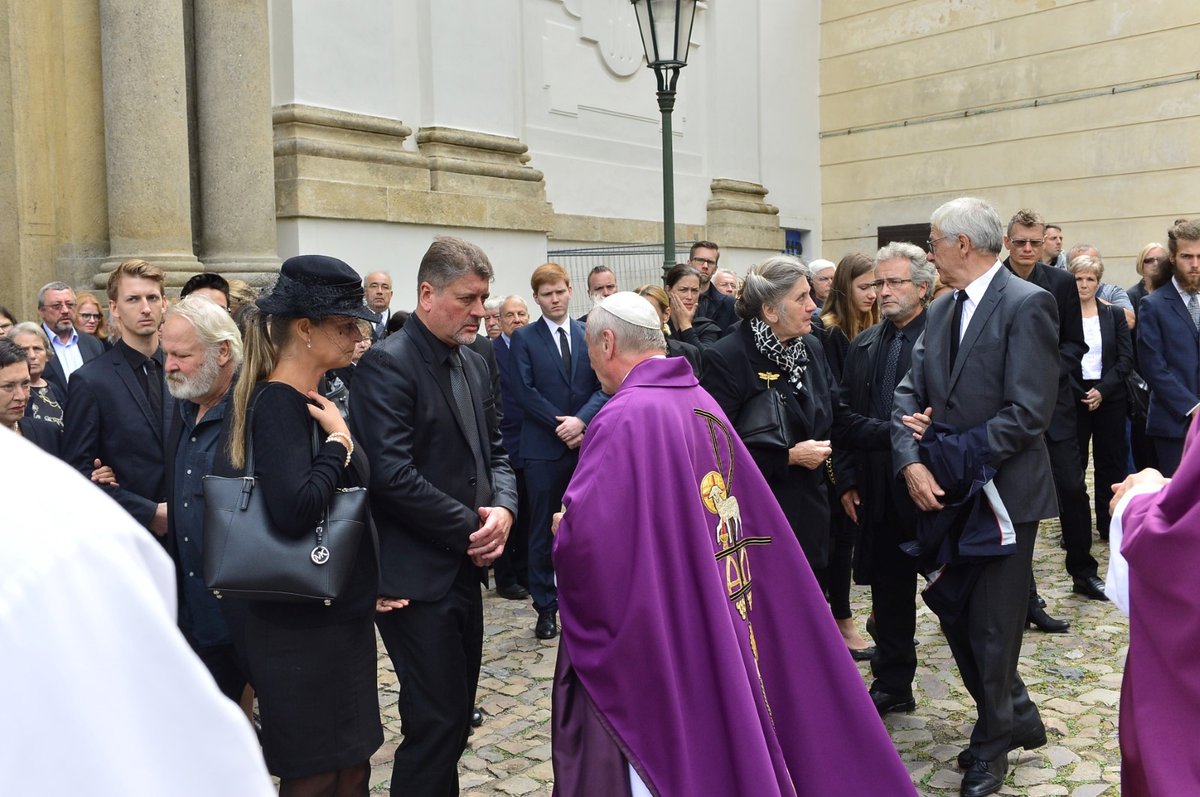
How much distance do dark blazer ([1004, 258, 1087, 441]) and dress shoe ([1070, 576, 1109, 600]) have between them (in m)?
0.92

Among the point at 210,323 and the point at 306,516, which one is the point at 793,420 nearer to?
the point at 210,323

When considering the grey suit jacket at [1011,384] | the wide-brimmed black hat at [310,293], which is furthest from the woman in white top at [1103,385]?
the wide-brimmed black hat at [310,293]

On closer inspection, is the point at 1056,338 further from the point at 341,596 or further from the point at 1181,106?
the point at 1181,106

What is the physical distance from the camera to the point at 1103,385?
7.88 metres

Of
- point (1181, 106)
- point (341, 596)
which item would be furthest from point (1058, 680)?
point (1181, 106)

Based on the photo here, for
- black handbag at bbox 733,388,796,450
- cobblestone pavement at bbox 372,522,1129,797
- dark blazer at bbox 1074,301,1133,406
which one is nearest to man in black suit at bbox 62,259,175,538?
cobblestone pavement at bbox 372,522,1129,797

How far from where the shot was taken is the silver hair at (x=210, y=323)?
3.78 meters

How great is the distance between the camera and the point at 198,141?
30.6 ft

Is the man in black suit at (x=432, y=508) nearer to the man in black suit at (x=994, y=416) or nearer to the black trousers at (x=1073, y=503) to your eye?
the man in black suit at (x=994, y=416)

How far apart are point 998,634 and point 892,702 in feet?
3.37

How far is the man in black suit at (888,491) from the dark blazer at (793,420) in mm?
195

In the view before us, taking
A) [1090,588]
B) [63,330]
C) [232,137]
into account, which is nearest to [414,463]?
[63,330]

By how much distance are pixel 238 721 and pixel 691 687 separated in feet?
7.93

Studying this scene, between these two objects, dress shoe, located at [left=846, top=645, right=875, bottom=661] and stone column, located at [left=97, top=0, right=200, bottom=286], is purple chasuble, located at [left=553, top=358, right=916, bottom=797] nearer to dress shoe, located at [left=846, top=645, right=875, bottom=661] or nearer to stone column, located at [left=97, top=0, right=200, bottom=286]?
dress shoe, located at [left=846, top=645, right=875, bottom=661]
